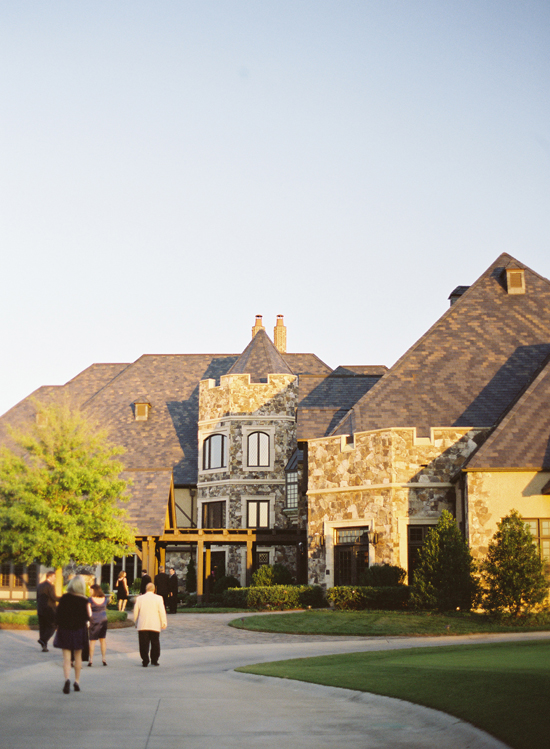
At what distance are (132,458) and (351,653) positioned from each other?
27488 millimetres

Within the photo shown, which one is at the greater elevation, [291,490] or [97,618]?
[291,490]

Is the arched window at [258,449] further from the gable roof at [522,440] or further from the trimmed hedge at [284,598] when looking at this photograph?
the gable roof at [522,440]

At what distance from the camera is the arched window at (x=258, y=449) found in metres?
39.3

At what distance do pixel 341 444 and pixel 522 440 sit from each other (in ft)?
21.0

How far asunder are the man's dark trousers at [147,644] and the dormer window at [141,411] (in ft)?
99.3

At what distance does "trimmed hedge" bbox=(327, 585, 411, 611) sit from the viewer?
25500 millimetres

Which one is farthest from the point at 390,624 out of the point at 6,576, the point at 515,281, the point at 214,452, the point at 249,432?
the point at 6,576

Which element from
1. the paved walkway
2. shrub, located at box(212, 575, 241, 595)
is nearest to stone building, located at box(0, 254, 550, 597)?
shrub, located at box(212, 575, 241, 595)

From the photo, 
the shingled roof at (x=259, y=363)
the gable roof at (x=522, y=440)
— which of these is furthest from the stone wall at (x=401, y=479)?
the shingled roof at (x=259, y=363)

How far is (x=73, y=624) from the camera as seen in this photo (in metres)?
12.1

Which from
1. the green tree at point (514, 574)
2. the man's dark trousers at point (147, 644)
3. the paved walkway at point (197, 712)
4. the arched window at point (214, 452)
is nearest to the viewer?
the paved walkway at point (197, 712)

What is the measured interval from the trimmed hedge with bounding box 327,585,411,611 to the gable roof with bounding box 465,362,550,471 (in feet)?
→ 14.1

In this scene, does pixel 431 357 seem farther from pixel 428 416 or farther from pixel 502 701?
pixel 502 701

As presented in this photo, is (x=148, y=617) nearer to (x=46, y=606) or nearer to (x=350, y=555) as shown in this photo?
(x=46, y=606)
